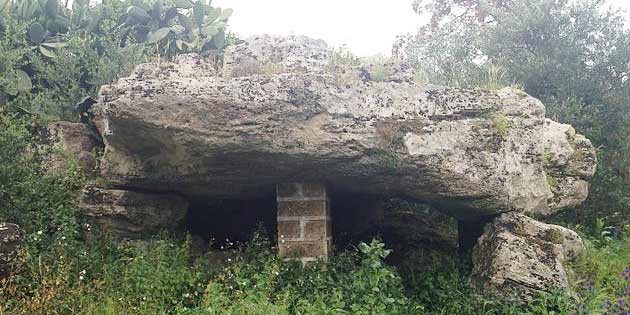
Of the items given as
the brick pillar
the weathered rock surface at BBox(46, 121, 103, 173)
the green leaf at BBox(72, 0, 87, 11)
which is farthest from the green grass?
the green leaf at BBox(72, 0, 87, 11)

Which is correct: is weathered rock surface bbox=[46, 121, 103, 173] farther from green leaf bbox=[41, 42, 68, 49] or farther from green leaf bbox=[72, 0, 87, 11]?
green leaf bbox=[72, 0, 87, 11]

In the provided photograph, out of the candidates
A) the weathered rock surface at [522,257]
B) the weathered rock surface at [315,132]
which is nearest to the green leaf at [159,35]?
the weathered rock surface at [315,132]

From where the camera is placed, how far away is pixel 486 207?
606cm

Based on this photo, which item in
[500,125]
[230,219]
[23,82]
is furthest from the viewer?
[230,219]

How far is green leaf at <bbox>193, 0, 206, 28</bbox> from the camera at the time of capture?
9.28 m

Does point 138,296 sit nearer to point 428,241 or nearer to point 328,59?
point 328,59

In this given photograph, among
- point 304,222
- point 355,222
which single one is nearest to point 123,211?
point 304,222

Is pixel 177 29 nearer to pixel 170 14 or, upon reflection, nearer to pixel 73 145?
pixel 170 14

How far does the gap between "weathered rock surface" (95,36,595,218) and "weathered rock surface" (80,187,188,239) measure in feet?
0.54

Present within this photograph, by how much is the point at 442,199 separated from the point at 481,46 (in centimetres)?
677

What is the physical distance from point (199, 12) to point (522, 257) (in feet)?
20.4

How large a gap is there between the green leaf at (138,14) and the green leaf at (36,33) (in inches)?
55.6

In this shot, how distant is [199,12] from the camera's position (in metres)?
9.34

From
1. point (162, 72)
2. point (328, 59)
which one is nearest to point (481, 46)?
point (328, 59)
